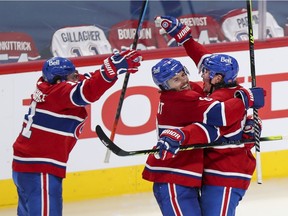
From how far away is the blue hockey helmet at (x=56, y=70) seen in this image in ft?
16.3

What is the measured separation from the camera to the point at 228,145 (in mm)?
4703

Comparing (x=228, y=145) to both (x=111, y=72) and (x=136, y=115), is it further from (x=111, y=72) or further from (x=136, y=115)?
(x=136, y=115)

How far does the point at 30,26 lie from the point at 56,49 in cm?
22

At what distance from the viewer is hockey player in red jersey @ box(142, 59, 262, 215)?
4598 millimetres

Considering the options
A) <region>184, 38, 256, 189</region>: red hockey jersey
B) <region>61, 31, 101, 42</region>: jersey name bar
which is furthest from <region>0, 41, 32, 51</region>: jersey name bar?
<region>184, 38, 256, 189</region>: red hockey jersey

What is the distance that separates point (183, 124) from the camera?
4.67m

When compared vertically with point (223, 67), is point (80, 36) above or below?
below

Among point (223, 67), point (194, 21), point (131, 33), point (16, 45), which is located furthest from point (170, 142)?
point (194, 21)

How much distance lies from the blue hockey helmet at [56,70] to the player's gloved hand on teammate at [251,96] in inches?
34.3

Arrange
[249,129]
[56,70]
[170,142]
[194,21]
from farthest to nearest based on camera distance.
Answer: [194,21]
[56,70]
[249,129]
[170,142]

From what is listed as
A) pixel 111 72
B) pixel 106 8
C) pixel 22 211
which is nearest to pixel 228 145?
pixel 111 72

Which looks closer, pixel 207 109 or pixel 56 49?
pixel 207 109

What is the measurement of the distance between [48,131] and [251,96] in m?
1.02

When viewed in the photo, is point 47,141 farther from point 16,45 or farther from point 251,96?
point 16,45
